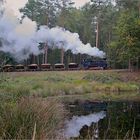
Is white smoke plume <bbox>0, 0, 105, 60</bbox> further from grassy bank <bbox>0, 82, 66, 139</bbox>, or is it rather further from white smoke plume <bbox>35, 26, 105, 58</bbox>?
grassy bank <bbox>0, 82, 66, 139</bbox>

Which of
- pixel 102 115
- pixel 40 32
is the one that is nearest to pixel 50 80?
pixel 40 32

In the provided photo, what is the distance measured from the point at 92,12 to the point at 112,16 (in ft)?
19.6

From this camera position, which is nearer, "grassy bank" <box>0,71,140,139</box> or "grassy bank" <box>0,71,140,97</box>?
"grassy bank" <box>0,71,140,139</box>

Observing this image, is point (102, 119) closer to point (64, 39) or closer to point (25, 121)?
point (25, 121)

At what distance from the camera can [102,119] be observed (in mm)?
22297

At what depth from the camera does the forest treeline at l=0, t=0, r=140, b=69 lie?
4928 cm

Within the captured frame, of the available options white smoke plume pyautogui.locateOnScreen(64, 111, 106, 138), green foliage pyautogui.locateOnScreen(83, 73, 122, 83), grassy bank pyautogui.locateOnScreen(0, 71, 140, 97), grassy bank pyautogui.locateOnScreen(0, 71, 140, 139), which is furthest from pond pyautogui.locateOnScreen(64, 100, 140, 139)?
green foliage pyautogui.locateOnScreen(83, 73, 122, 83)

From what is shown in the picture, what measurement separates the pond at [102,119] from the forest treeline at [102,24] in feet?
48.9

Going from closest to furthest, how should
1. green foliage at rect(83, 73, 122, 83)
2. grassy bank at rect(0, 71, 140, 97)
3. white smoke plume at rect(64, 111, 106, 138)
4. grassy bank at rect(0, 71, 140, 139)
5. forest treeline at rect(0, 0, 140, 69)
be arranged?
grassy bank at rect(0, 71, 140, 139), white smoke plume at rect(64, 111, 106, 138), grassy bank at rect(0, 71, 140, 97), green foliage at rect(83, 73, 122, 83), forest treeline at rect(0, 0, 140, 69)

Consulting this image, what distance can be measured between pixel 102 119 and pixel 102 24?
50235 mm

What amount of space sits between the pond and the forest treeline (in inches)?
587

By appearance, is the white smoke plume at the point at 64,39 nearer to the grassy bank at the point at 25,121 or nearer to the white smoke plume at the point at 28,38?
the white smoke plume at the point at 28,38

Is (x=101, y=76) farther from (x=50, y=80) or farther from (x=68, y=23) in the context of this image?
(x=68, y=23)

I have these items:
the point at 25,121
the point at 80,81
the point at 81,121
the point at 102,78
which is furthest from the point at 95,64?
the point at 25,121
